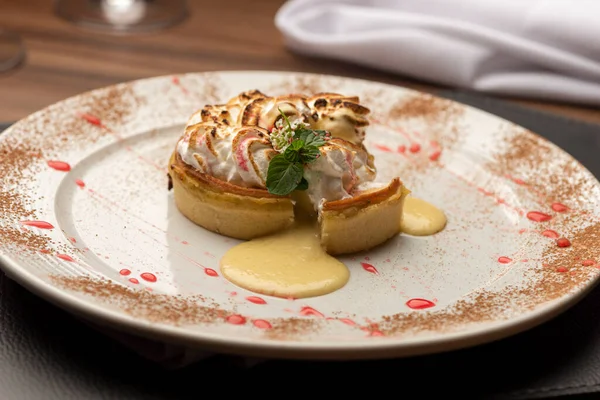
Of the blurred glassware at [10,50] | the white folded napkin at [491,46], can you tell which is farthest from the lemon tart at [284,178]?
the blurred glassware at [10,50]

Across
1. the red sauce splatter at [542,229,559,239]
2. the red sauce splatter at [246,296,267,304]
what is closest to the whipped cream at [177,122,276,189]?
the red sauce splatter at [246,296,267,304]

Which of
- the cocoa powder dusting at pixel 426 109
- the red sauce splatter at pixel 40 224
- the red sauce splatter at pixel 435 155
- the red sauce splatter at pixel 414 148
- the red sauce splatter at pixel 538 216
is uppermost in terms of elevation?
the cocoa powder dusting at pixel 426 109

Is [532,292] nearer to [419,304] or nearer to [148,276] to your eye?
[419,304]

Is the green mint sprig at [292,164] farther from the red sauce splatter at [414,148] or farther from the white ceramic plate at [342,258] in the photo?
the red sauce splatter at [414,148]

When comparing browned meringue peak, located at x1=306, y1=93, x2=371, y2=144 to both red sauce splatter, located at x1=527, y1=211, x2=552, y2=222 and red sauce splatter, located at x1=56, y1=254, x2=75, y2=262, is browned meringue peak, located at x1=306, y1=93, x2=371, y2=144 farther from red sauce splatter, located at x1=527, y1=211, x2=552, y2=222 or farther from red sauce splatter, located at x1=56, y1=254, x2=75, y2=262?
red sauce splatter, located at x1=56, y1=254, x2=75, y2=262

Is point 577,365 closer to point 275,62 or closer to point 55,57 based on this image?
point 275,62

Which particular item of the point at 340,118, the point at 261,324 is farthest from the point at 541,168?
the point at 261,324
